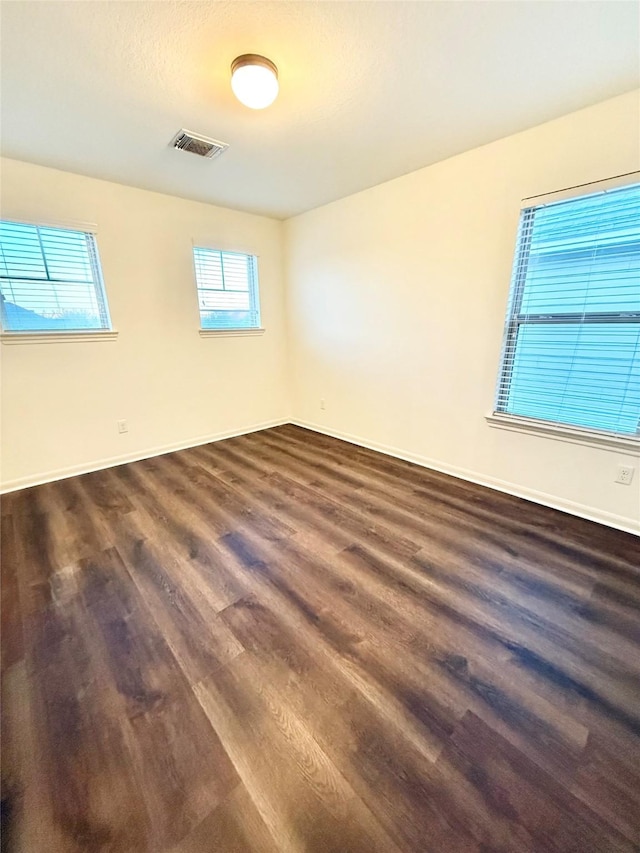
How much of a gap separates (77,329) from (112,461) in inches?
50.1

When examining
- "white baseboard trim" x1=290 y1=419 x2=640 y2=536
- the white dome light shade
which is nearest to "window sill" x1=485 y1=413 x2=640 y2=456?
"white baseboard trim" x1=290 y1=419 x2=640 y2=536

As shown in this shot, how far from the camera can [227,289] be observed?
3.93m

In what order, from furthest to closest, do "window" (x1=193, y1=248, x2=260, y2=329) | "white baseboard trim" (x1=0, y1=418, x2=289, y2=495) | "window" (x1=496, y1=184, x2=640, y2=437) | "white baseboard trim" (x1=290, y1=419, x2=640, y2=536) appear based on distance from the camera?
"window" (x1=193, y1=248, x2=260, y2=329)
"white baseboard trim" (x1=0, y1=418, x2=289, y2=495)
"white baseboard trim" (x1=290, y1=419, x2=640, y2=536)
"window" (x1=496, y1=184, x2=640, y2=437)

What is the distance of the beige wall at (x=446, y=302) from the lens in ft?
7.23

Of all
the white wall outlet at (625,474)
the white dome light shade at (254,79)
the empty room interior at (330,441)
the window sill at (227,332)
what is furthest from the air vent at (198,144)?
the white wall outlet at (625,474)

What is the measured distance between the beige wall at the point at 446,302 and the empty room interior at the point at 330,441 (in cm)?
2

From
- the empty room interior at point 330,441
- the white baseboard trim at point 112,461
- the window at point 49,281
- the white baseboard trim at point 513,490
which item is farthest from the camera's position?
the white baseboard trim at point 112,461

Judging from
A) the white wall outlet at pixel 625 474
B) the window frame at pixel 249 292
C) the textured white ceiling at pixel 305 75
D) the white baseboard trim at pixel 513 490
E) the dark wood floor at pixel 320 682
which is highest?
the textured white ceiling at pixel 305 75

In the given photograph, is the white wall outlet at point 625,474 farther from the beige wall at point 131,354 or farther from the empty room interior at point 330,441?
the beige wall at point 131,354

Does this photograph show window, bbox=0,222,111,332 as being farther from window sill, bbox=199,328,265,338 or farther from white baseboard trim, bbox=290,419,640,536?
white baseboard trim, bbox=290,419,640,536

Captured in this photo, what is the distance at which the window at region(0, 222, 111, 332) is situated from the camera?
263cm

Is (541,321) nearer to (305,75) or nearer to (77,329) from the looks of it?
(305,75)

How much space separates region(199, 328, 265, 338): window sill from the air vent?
1.65m

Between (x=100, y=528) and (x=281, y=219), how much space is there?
12.7 ft
